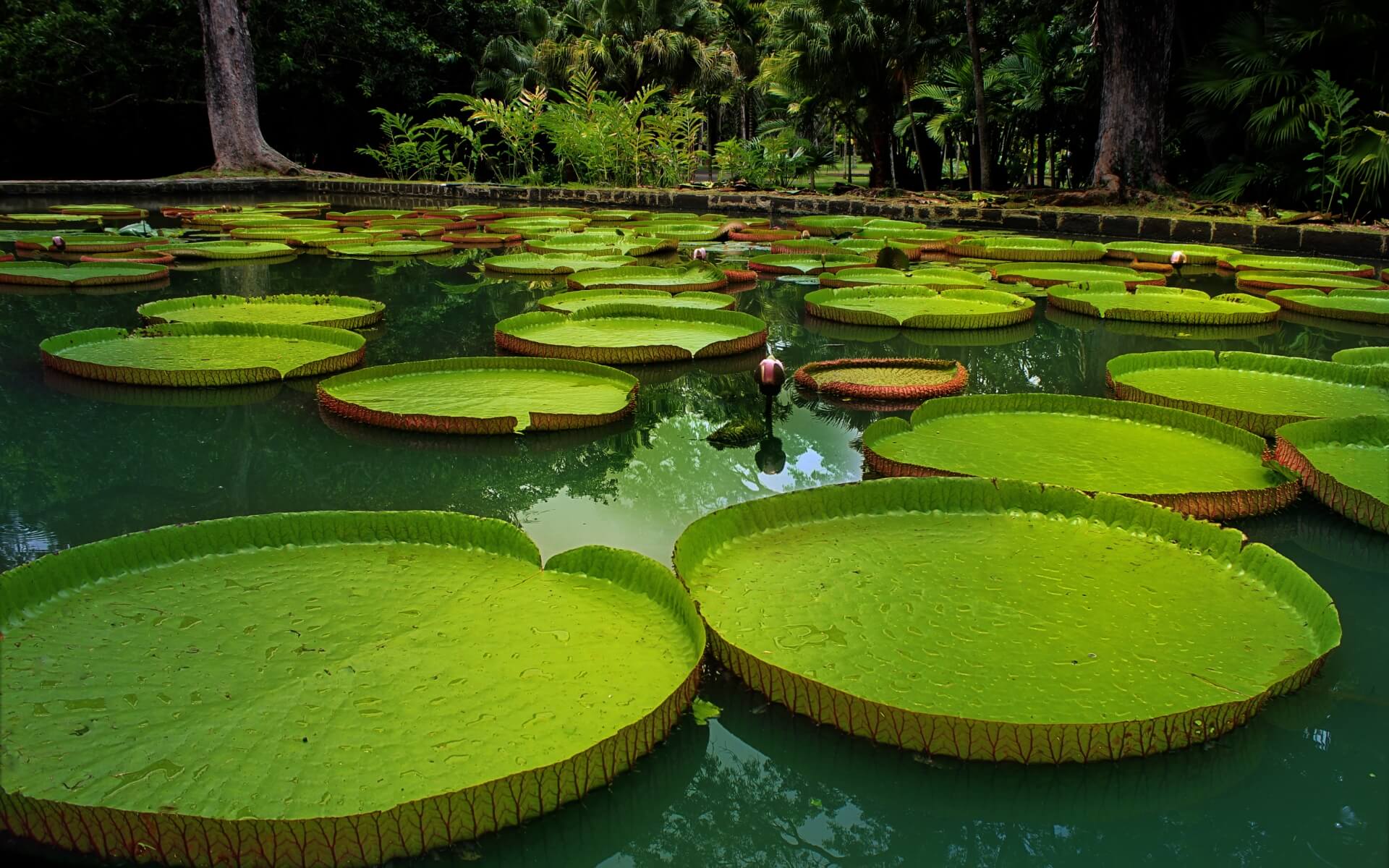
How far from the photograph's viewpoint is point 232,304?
4.45m

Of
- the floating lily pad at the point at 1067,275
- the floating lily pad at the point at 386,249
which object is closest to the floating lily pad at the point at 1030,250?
the floating lily pad at the point at 1067,275

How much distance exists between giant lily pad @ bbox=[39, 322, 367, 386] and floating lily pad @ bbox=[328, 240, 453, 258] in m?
2.95

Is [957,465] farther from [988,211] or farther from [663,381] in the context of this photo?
[988,211]

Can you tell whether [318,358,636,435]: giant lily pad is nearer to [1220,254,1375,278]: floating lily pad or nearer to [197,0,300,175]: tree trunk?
[1220,254,1375,278]: floating lily pad

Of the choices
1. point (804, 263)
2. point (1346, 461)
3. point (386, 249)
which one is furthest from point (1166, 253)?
point (386, 249)

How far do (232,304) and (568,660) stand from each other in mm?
3615

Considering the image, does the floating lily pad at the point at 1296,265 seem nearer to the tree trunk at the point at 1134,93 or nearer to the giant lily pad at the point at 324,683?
the tree trunk at the point at 1134,93

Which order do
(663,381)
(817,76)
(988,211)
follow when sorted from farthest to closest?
(817,76)
(988,211)
(663,381)

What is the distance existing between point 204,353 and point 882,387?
244 cm

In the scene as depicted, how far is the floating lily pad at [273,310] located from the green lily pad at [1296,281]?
4.55 metres

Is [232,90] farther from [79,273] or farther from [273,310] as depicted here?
[273,310]

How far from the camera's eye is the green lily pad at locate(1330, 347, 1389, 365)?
3551mm

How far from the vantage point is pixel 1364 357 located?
3.56 m

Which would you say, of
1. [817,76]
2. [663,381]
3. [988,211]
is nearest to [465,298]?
[663,381]
